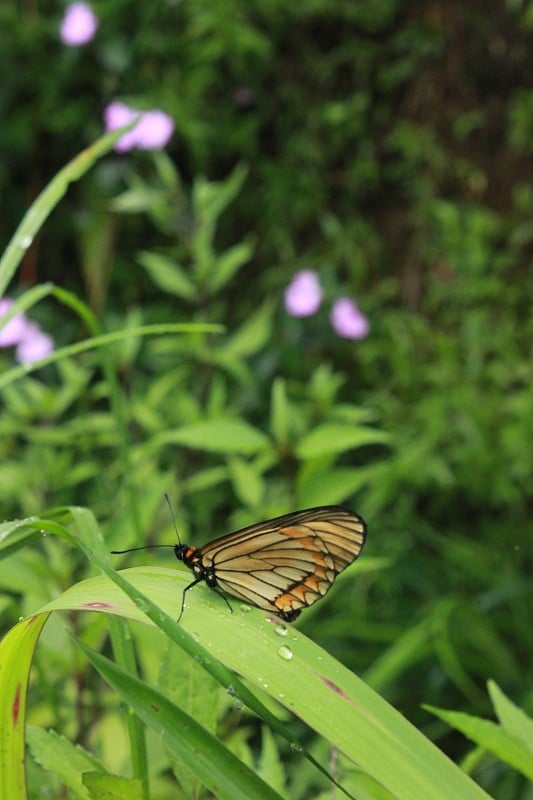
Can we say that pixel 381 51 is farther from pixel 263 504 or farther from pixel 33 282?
pixel 263 504

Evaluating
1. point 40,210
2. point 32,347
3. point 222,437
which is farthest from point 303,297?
point 40,210

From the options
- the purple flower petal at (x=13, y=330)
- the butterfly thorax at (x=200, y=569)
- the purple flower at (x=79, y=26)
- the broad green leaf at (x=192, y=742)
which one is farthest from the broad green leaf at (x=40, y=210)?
the purple flower at (x=79, y=26)

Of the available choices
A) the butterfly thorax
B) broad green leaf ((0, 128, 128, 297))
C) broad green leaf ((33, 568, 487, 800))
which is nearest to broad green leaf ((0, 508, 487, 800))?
broad green leaf ((33, 568, 487, 800))

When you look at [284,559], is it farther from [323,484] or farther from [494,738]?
[323,484]

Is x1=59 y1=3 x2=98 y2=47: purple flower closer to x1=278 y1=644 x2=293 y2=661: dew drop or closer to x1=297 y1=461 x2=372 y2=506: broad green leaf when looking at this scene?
x1=297 y1=461 x2=372 y2=506: broad green leaf

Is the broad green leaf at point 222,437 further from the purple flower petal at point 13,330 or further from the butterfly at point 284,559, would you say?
the purple flower petal at point 13,330

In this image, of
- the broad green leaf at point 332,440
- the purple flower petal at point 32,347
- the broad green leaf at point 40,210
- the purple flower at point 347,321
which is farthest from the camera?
the purple flower at point 347,321

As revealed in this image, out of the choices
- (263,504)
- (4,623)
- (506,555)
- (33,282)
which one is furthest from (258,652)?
(33,282)

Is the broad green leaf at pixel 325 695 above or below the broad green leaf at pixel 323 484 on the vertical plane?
below
